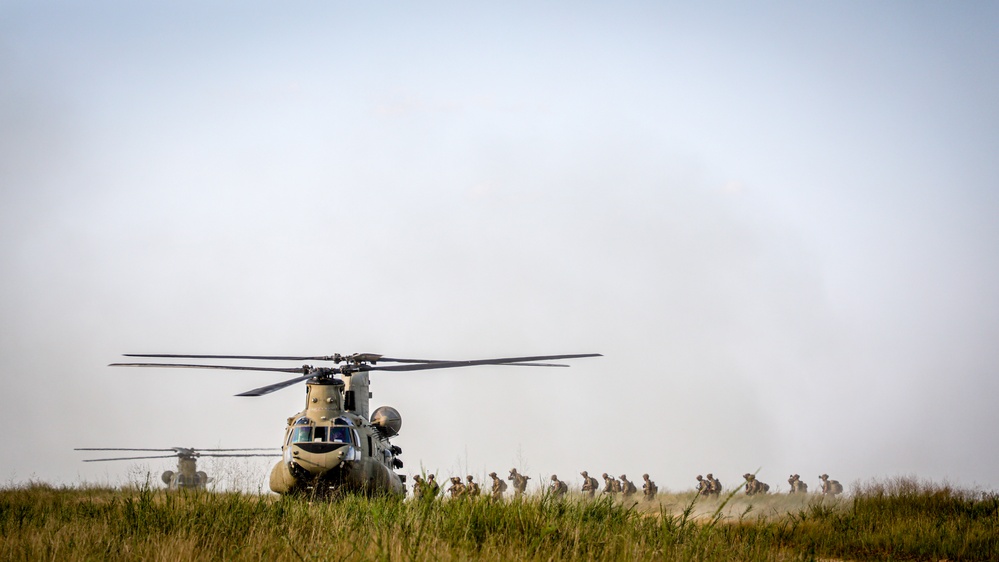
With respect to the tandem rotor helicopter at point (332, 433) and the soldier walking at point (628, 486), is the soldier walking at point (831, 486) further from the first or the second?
the tandem rotor helicopter at point (332, 433)

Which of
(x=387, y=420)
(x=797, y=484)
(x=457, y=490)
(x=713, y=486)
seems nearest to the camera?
(x=457, y=490)

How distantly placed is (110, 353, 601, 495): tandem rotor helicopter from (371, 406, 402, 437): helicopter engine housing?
0.97 ft

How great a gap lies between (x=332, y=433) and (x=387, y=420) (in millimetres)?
2619

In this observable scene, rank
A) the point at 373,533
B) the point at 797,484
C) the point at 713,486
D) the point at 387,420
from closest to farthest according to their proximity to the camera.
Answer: the point at 373,533 → the point at 387,420 → the point at 713,486 → the point at 797,484

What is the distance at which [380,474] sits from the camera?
16.1 m

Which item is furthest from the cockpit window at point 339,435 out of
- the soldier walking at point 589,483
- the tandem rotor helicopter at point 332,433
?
the soldier walking at point 589,483

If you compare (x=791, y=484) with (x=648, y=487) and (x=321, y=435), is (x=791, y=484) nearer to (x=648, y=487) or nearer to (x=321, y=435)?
(x=648, y=487)

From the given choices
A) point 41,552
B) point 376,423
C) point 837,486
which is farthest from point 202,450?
point 41,552

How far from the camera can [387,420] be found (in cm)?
1745

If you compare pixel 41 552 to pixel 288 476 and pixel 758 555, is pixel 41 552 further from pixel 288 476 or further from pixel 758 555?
pixel 288 476

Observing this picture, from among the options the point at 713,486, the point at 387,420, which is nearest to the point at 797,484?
the point at 713,486

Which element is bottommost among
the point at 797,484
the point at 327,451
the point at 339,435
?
the point at 797,484

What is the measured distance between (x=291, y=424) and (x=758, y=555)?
10.2 metres

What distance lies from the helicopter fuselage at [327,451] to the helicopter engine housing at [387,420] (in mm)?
1128
